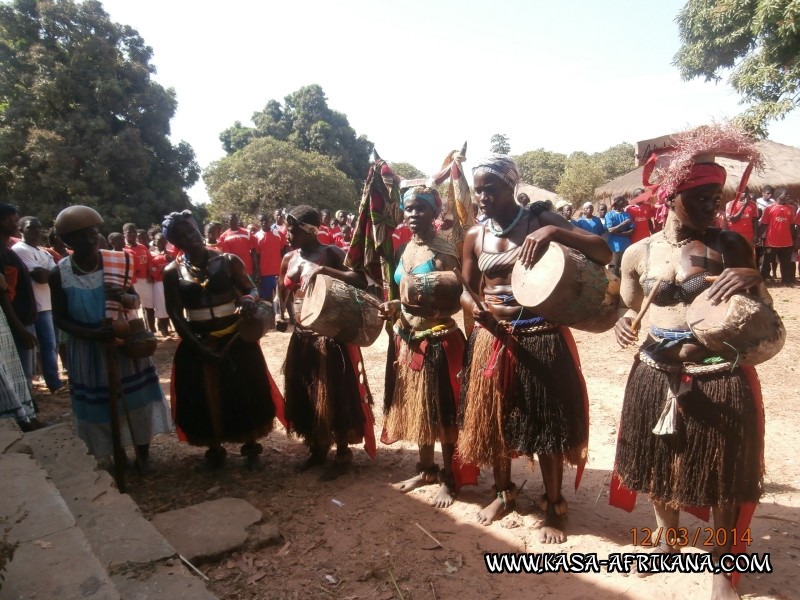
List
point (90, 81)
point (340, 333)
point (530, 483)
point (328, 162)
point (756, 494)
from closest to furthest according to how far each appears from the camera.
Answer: point (756, 494) → point (340, 333) → point (530, 483) → point (90, 81) → point (328, 162)

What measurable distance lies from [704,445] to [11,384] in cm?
439

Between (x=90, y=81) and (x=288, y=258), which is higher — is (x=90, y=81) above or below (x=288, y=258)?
above

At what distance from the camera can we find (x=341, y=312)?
3.62 m

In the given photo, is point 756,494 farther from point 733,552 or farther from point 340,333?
point 340,333

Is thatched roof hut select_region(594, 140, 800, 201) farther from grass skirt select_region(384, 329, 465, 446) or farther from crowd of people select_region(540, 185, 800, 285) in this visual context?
grass skirt select_region(384, 329, 465, 446)

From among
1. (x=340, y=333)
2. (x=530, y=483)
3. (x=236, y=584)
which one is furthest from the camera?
(x=530, y=483)

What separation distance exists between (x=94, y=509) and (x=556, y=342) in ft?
8.64

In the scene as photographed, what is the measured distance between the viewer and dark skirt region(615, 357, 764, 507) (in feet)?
8.24

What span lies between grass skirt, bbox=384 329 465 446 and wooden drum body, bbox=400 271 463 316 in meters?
0.32

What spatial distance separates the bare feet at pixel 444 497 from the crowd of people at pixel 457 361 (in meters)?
0.01

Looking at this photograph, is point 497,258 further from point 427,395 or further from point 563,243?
point 427,395

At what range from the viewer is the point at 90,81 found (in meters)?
20.6

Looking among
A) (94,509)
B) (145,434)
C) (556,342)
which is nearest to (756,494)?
(556,342)

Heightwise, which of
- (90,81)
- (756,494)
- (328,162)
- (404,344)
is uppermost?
(90,81)
